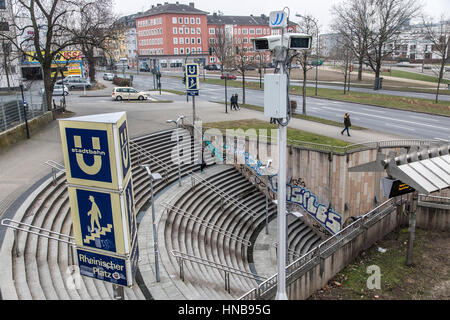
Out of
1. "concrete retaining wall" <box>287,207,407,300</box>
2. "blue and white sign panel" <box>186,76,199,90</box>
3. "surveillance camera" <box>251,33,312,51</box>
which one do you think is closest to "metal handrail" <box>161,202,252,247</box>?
"concrete retaining wall" <box>287,207,407,300</box>

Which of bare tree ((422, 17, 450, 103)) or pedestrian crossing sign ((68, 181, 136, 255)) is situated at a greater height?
bare tree ((422, 17, 450, 103))

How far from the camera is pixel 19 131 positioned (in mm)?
21406

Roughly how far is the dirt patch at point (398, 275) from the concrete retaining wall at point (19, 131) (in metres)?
16.5

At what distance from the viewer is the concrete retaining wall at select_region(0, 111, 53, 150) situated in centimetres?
1972

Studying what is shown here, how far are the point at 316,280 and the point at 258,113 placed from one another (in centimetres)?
2109

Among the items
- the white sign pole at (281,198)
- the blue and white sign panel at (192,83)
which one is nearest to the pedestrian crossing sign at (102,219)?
the white sign pole at (281,198)

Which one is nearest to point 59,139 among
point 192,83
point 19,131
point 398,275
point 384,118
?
point 19,131

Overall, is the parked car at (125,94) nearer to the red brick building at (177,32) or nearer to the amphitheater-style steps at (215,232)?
the amphitheater-style steps at (215,232)

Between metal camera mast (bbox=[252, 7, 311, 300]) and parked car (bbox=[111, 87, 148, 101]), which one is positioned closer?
metal camera mast (bbox=[252, 7, 311, 300])

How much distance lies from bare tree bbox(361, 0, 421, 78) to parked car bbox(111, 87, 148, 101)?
3205 centimetres

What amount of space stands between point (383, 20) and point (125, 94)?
120 feet

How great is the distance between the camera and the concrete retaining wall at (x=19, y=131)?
64.7 ft

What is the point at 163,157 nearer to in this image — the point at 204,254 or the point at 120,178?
A: the point at 204,254

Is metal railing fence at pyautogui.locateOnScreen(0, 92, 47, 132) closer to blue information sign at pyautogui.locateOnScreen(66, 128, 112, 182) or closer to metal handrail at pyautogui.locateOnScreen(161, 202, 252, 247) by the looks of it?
metal handrail at pyautogui.locateOnScreen(161, 202, 252, 247)
